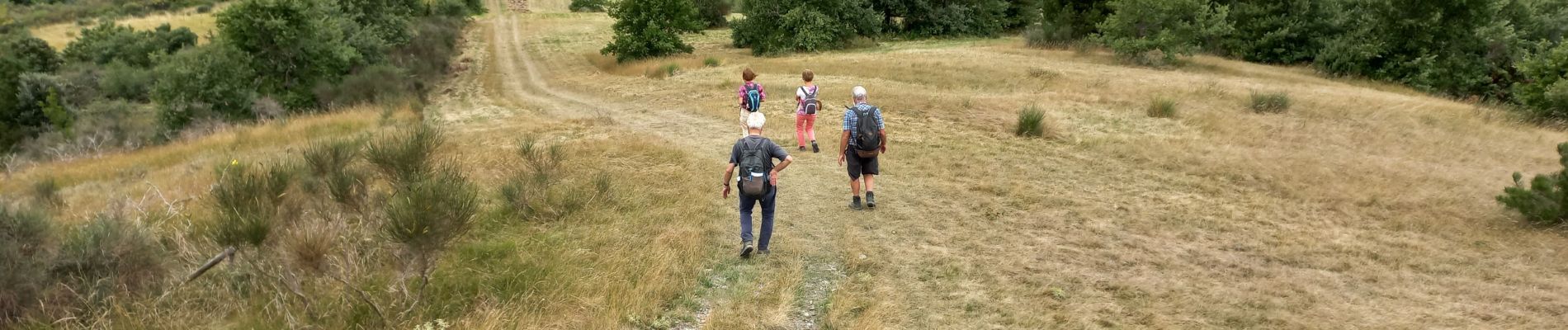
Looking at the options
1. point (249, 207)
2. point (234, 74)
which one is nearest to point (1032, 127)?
point (249, 207)

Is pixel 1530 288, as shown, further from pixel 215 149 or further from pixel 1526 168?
pixel 215 149

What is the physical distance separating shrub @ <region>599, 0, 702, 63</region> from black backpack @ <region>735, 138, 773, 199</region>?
2576 centimetres

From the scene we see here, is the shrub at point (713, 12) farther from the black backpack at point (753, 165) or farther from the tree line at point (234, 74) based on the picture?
the black backpack at point (753, 165)

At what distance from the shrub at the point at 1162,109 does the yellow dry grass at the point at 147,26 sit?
176 feet

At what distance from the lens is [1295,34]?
27.3 m

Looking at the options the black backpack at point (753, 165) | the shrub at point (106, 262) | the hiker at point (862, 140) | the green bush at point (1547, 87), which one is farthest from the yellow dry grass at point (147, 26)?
the green bush at point (1547, 87)

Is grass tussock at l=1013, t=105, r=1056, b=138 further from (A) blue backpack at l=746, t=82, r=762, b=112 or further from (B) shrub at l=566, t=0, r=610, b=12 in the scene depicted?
(B) shrub at l=566, t=0, r=610, b=12

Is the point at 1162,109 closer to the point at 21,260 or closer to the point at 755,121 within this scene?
the point at 755,121

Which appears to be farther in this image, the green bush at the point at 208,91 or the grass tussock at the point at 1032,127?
the green bush at the point at 208,91

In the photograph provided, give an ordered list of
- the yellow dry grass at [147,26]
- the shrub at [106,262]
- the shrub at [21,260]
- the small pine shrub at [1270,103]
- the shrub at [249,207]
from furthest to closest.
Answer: the yellow dry grass at [147,26], the small pine shrub at [1270,103], the shrub at [249,207], the shrub at [106,262], the shrub at [21,260]

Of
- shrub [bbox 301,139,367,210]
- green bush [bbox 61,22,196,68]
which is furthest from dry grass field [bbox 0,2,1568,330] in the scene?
green bush [bbox 61,22,196,68]

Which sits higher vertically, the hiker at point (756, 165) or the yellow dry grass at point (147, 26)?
the hiker at point (756, 165)

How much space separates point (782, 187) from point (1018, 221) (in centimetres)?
304

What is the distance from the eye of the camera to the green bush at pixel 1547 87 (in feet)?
51.9
